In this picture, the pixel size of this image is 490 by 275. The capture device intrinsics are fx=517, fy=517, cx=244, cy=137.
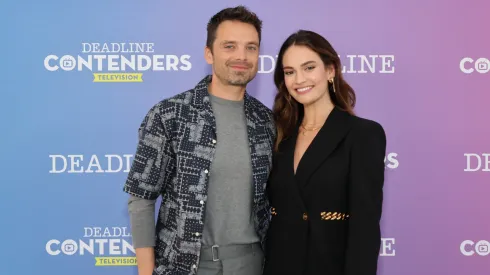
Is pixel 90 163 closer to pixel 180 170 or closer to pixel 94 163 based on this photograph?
pixel 94 163

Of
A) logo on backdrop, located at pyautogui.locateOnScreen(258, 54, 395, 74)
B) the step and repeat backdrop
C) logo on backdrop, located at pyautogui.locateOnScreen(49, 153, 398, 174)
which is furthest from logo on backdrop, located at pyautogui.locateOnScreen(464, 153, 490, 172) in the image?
logo on backdrop, located at pyautogui.locateOnScreen(258, 54, 395, 74)

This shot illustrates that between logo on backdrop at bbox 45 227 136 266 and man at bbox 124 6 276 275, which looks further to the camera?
logo on backdrop at bbox 45 227 136 266

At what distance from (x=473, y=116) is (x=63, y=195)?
2228 millimetres

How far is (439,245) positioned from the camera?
279cm

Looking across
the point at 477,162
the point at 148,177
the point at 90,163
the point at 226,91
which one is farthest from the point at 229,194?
the point at 477,162

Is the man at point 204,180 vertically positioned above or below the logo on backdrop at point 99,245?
above

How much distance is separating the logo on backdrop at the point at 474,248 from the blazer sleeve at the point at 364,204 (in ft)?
4.44

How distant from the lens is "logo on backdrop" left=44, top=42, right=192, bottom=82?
2729 millimetres

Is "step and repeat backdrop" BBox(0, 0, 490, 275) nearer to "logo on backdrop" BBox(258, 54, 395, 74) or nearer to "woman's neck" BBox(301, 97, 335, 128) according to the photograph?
"logo on backdrop" BBox(258, 54, 395, 74)

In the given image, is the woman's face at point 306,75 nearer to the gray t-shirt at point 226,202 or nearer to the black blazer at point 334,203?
the black blazer at point 334,203

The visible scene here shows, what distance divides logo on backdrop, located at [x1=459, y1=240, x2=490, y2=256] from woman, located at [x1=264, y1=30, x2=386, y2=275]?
1.34 meters

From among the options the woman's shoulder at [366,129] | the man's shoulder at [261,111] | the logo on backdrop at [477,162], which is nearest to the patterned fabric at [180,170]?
the man's shoulder at [261,111]

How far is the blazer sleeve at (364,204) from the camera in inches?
65.4

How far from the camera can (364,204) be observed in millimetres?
1667
